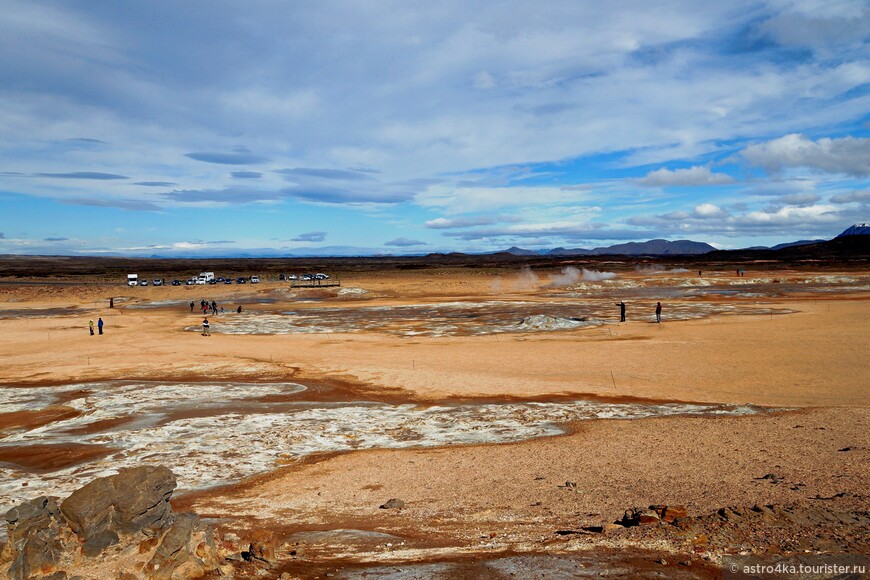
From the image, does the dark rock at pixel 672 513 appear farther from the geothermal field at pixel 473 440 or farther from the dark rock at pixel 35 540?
the dark rock at pixel 35 540

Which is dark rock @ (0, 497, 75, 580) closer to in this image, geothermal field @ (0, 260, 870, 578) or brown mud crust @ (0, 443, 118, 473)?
geothermal field @ (0, 260, 870, 578)

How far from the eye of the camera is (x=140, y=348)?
33188mm

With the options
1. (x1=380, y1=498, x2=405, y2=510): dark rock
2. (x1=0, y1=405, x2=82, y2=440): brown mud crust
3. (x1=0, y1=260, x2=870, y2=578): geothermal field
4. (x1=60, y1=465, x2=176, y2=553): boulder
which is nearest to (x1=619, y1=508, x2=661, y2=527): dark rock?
(x1=0, y1=260, x2=870, y2=578): geothermal field

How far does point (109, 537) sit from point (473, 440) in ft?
30.2

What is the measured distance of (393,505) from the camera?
35.7 feet

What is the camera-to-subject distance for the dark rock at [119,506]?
827cm

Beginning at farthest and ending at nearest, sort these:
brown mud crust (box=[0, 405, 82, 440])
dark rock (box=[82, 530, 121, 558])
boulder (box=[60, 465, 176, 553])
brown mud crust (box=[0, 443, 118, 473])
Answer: brown mud crust (box=[0, 405, 82, 440]) < brown mud crust (box=[0, 443, 118, 473]) < boulder (box=[60, 465, 176, 553]) < dark rock (box=[82, 530, 121, 558])

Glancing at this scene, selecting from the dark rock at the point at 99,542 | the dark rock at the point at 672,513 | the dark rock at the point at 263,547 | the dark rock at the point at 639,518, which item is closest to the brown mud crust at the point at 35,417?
the dark rock at the point at 99,542

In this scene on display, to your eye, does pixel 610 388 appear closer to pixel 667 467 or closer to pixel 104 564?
pixel 667 467

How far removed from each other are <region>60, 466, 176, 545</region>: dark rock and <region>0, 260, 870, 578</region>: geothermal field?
382 mm

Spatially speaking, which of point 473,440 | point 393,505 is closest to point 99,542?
point 393,505

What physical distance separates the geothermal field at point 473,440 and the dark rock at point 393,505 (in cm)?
4

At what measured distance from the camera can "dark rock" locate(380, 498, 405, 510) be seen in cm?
1087

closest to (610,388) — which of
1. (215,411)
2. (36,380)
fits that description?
(215,411)
